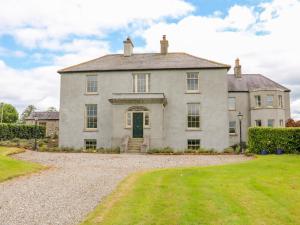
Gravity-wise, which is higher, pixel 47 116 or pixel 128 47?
pixel 128 47

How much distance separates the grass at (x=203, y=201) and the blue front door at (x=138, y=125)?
15.6m

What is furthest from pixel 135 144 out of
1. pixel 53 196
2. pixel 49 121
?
pixel 49 121

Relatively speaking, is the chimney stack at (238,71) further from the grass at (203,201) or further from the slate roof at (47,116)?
the slate roof at (47,116)

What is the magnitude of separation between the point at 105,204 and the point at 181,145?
22.2m

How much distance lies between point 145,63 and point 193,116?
708 cm

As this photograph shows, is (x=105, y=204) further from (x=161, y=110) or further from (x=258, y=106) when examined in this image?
(x=258, y=106)

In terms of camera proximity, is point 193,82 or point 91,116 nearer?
point 193,82

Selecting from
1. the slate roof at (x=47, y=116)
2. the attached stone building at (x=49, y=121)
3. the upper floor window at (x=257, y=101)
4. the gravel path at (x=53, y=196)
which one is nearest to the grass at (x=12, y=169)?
the gravel path at (x=53, y=196)

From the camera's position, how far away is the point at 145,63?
3231 centimetres

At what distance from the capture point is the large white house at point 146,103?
97.1 ft

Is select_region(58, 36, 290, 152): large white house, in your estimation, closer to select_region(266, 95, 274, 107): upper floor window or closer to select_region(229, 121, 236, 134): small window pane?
select_region(229, 121, 236, 134): small window pane

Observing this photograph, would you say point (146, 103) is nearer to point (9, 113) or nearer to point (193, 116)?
point (193, 116)

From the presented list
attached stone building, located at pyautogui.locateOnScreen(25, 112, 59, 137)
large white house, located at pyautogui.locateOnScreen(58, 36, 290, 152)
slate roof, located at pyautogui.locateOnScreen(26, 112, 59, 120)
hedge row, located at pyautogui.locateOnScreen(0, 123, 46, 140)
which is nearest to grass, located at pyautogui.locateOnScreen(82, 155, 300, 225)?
large white house, located at pyautogui.locateOnScreen(58, 36, 290, 152)

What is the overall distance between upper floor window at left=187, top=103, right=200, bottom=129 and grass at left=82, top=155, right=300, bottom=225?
55.2 feet
